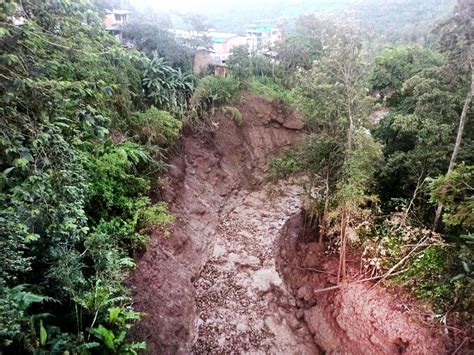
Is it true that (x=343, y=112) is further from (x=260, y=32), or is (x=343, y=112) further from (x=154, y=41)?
(x=260, y=32)

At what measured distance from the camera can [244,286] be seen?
1049 cm

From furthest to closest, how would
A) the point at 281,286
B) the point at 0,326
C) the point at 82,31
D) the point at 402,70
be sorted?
the point at 402,70, the point at 281,286, the point at 82,31, the point at 0,326

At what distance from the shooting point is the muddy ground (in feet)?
26.2

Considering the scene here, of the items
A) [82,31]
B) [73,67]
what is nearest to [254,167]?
[73,67]

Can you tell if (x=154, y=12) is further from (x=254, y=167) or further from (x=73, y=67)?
(x=73, y=67)

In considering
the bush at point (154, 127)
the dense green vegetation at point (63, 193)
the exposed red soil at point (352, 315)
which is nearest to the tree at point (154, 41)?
the bush at point (154, 127)

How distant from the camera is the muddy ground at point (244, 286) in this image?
8.00 meters

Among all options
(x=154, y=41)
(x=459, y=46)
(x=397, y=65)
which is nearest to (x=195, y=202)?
(x=154, y=41)

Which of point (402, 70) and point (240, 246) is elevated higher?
point (402, 70)

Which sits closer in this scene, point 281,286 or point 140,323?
point 140,323

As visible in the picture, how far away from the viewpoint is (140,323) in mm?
7070

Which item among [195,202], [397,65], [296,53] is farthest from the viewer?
[296,53]

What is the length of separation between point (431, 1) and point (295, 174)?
3524 cm

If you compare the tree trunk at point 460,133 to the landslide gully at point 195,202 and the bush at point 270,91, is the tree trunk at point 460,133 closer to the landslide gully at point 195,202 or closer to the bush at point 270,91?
the landslide gully at point 195,202
